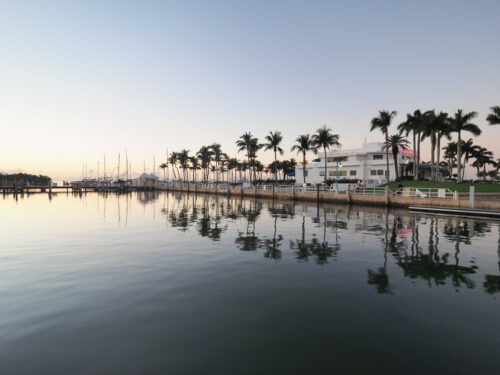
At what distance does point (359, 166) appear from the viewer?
223 feet

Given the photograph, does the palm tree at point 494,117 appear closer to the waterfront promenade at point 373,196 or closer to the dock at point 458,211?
the waterfront promenade at point 373,196

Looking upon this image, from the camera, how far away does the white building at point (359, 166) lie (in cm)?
6575

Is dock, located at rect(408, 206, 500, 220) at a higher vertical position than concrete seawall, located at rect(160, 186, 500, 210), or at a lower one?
lower

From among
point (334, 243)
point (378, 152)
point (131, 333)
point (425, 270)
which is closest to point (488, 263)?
point (425, 270)

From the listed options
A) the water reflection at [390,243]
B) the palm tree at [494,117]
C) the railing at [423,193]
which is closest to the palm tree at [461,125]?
the palm tree at [494,117]

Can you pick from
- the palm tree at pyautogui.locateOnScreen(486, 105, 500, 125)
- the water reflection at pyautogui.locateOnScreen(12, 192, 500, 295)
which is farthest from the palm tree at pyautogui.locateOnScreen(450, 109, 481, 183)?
the water reflection at pyautogui.locateOnScreen(12, 192, 500, 295)

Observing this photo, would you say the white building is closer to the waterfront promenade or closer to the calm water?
the waterfront promenade

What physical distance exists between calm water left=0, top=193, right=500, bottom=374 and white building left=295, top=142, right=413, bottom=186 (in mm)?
52363

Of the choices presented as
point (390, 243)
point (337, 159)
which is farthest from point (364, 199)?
point (337, 159)

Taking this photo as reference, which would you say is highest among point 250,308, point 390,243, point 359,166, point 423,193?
point 359,166

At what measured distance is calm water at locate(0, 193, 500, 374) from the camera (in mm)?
5536

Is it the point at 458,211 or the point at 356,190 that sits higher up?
the point at 356,190

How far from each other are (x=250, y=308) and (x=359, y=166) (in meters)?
66.2

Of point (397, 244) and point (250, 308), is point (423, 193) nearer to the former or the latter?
point (397, 244)
